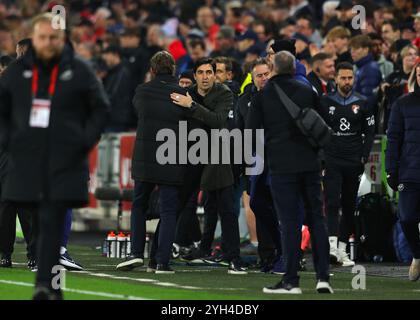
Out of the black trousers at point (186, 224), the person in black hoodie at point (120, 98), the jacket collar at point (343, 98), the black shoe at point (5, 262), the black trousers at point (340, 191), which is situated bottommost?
the black shoe at point (5, 262)

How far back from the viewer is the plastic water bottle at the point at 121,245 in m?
17.9

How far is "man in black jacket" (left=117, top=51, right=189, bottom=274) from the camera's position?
15.0m

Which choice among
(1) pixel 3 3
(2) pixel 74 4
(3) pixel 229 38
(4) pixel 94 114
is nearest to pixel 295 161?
(4) pixel 94 114

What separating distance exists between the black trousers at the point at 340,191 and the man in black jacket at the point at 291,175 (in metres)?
4.11

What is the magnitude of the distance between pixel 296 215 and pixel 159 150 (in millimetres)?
2497

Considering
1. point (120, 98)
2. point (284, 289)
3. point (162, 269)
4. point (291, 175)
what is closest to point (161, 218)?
point (162, 269)

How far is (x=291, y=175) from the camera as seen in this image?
12844mm

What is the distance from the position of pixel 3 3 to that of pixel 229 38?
47.2ft

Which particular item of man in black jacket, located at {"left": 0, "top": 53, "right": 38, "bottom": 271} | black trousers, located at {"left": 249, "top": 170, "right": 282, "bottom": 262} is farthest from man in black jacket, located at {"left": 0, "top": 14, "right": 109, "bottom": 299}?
black trousers, located at {"left": 249, "top": 170, "right": 282, "bottom": 262}

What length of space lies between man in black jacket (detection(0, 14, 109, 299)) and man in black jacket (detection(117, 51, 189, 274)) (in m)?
3.98

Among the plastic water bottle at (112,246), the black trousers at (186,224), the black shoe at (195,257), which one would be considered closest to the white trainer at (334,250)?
the black shoe at (195,257)

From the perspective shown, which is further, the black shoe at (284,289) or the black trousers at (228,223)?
the black trousers at (228,223)

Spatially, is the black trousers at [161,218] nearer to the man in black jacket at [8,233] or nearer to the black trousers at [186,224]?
the man in black jacket at [8,233]

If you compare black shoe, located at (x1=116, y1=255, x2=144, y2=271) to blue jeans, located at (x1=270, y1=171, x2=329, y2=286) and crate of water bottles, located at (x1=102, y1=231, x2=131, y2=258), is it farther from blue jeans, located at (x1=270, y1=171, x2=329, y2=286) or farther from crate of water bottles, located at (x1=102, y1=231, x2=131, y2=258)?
blue jeans, located at (x1=270, y1=171, x2=329, y2=286)
